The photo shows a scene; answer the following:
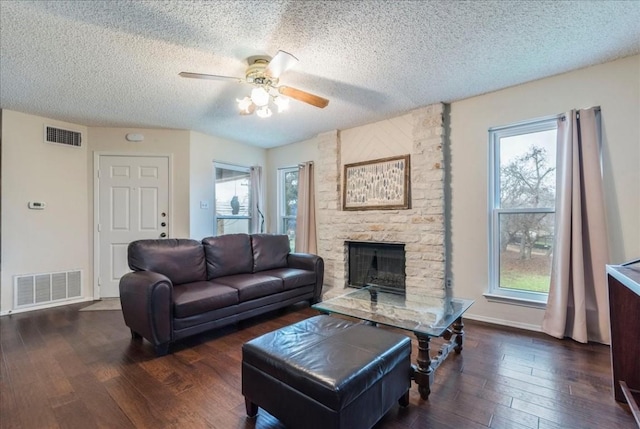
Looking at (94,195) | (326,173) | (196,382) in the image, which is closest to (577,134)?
(326,173)

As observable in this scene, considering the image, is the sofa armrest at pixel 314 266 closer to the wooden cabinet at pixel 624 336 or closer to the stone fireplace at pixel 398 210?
the stone fireplace at pixel 398 210

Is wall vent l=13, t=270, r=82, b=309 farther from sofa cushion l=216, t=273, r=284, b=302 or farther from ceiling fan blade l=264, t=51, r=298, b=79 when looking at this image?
ceiling fan blade l=264, t=51, r=298, b=79

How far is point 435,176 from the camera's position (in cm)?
337

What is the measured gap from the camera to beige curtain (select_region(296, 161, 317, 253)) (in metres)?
4.62

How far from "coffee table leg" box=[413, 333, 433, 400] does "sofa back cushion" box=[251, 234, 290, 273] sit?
235 centimetres

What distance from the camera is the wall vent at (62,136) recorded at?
3748 millimetres

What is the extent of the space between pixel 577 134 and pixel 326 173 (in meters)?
2.81

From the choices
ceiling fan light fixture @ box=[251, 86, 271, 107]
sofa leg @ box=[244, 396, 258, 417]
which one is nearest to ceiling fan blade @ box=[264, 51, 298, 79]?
ceiling fan light fixture @ box=[251, 86, 271, 107]

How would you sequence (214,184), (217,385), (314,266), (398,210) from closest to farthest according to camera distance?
1. (217,385)
2. (398,210)
3. (314,266)
4. (214,184)

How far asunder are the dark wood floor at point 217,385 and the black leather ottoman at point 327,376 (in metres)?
0.21

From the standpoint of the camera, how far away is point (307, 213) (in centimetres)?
464

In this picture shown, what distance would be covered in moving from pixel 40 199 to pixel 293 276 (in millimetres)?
3333

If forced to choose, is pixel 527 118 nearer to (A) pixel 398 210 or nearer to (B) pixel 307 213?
(A) pixel 398 210

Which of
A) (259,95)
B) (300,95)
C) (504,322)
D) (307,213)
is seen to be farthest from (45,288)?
(504,322)
